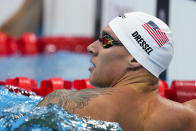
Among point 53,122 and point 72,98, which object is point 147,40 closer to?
point 72,98

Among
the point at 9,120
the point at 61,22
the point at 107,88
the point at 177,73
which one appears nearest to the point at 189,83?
the point at 177,73

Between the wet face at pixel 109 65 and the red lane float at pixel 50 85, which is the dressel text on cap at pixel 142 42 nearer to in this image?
the wet face at pixel 109 65

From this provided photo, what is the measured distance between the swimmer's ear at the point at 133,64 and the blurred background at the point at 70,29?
1.38 meters

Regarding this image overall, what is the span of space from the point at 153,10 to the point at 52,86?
5.21 ft

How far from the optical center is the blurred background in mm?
3656

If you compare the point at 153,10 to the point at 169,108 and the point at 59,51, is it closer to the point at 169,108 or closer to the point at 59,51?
the point at 169,108

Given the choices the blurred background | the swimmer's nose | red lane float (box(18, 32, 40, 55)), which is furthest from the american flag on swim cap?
red lane float (box(18, 32, 40, 55))

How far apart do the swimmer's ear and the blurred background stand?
1.38 metres

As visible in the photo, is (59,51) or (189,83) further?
(59,51)

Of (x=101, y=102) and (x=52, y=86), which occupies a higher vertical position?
(x=101, y=102)

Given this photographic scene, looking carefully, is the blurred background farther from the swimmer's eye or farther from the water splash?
the water splash

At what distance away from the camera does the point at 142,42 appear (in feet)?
6.68

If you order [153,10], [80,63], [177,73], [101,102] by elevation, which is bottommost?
[80,63]

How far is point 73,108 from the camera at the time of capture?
5.89 ft
